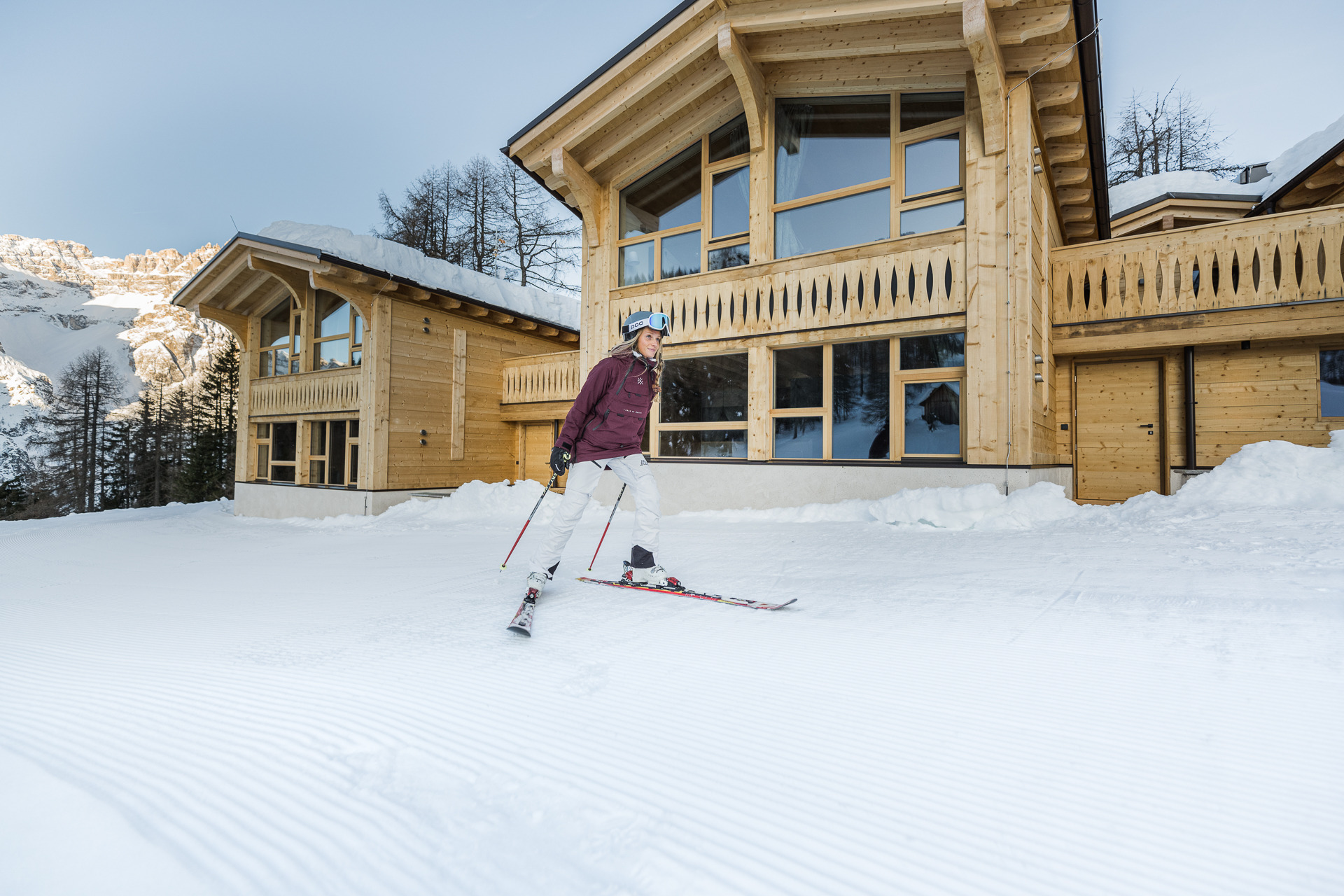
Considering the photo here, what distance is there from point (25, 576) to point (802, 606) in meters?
6.76

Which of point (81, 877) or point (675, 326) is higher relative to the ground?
point (675, 326)

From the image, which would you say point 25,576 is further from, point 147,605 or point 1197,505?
point 1197,505

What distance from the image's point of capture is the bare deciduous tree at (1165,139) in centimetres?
1753

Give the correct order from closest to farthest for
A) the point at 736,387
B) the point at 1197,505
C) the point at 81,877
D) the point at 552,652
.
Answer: the point at 81,877, the point at 552,652, the point at 1197,505, the point at 736,387

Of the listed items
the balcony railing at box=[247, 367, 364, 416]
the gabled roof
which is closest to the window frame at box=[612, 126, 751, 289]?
the gabled roof

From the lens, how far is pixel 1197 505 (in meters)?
5.93

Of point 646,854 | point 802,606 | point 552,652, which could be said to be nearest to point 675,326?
point 802,606

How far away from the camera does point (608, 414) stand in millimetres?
3852

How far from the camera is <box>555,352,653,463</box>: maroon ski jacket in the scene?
3.84 m

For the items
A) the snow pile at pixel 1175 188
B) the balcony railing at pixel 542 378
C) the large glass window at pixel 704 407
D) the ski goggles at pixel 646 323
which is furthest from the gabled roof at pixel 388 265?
the snow pile at pixel 1175 188

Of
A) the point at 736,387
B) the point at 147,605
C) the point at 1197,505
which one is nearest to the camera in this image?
the point at 147,605

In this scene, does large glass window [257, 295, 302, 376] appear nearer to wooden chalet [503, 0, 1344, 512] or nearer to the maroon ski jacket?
wooden chalet [503, 0, 1344, 512]

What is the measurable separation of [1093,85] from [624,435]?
863 centimetres

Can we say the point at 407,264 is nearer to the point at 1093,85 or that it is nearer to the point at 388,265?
the point at 388,265
